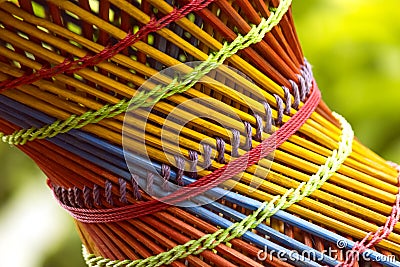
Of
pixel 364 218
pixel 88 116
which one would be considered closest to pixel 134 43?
pixel 88 116

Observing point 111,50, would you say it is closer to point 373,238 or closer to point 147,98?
point 147,98

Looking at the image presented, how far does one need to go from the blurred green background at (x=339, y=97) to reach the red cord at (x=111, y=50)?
2.53 ft

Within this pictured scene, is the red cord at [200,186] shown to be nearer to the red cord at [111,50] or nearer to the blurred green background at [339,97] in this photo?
the red cord at [111,50]

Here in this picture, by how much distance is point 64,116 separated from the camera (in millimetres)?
350

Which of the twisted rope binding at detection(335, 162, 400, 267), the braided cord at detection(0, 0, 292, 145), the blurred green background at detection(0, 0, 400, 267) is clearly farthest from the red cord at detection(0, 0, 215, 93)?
the blurred green background at detection(0, 0, 400, 267)

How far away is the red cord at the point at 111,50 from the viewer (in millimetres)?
331

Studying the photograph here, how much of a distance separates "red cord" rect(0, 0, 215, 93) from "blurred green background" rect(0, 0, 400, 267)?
77 cm

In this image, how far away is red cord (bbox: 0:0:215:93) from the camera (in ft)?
1.09

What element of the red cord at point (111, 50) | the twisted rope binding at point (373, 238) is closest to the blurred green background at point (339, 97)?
the twisted rope binding at point (373, 238)

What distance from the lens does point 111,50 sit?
1.09 feet

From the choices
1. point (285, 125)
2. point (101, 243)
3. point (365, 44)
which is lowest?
point (101, 243)

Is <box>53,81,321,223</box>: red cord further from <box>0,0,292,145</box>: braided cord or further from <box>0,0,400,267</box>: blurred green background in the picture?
<box>0,0,400,267</box>: blurred green background

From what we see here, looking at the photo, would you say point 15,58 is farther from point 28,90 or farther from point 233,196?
point 233,196

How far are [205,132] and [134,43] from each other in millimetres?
72
